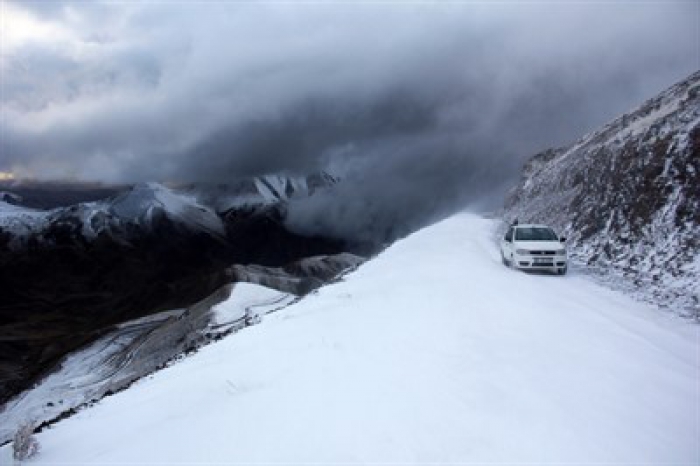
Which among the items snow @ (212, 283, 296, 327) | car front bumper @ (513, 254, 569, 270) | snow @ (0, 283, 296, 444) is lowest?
snow @ (0, 283, 296, 444)

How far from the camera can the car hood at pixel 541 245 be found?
71.5ft

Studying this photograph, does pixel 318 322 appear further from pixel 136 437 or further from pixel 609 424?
pixel 609 424

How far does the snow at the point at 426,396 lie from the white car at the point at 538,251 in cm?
764

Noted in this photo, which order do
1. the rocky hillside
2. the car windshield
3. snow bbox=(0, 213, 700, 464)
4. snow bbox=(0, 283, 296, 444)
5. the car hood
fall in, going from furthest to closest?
1. snow bbox=(0, 283, 296, 444)
2. the car windshield
3. the car hood
4. the rocky hillside
5. snow bbox=(0, 213, 700, 464)

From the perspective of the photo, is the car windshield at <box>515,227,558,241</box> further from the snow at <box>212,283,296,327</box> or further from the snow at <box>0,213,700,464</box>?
the snow at <box>212,283,296,327</box>

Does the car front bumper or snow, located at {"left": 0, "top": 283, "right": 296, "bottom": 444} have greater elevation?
the car front bumper

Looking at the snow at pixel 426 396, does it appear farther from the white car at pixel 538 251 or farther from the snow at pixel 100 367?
the snow at pixel 100 367

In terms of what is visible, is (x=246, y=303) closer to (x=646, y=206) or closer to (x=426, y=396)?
(x=646, y=206)

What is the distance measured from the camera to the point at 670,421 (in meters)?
7.36

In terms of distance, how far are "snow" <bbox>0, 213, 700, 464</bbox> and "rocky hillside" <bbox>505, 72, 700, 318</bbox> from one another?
5304 mm

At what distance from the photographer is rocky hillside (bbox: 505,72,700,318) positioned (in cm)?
1848

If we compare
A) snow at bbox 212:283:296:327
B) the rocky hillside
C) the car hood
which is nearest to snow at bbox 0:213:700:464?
the rocky hillside

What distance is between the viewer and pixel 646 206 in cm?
2445

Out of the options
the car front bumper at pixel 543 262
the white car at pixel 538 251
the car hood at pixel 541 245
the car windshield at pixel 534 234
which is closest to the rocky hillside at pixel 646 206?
the car front bumper at pixel 543 262
